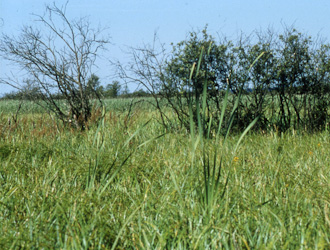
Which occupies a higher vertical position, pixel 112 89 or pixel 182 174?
pixel 112 89

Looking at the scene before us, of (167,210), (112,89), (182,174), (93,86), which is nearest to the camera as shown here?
(167,210)

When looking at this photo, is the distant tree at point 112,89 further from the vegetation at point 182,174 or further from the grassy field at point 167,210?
the grassy field at point 167,210

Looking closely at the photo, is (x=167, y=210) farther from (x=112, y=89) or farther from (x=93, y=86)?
(x=93, y=86)

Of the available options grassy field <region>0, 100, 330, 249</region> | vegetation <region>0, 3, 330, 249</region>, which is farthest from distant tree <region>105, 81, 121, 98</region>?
grassy field <region>0, 100, 330, 249</region>

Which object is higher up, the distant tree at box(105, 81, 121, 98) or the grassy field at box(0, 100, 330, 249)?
the distant tree at box(105, 81, 121, 98)

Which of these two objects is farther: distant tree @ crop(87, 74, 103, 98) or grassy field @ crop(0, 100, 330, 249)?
distant tree @ crop(87, 74, 103, 98)

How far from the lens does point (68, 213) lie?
1746 millimetres

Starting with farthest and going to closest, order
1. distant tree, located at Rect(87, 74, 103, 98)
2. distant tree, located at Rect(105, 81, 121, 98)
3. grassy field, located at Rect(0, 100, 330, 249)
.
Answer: distant tree, located at Rect(87, 74, 103, 98) < distant tree, located at Rect(105, 81, 121, 98) < grassy field, located at Rect(0, 100, 330, 249)

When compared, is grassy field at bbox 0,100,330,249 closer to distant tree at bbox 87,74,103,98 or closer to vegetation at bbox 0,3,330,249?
vegetation at bbox 0,3,330,249

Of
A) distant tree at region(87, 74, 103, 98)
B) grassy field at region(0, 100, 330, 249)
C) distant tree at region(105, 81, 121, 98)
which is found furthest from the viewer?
distant tree at region(87, 74, 103, 98)

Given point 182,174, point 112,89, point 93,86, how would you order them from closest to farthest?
point 182,174
point 112,89
point 93,86

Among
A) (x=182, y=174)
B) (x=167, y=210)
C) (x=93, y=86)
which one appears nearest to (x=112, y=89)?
(x=93, y=86)

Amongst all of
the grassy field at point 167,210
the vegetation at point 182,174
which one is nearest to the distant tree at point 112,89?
the vegetation at point 182,174

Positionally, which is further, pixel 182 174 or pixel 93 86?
pixel 93 86
